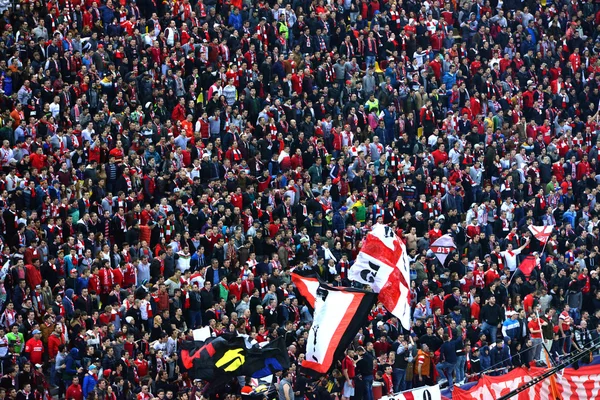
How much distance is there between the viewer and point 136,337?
26688 millimetres

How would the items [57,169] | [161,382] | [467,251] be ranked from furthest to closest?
[467,251]
[57,169]
[161,382]

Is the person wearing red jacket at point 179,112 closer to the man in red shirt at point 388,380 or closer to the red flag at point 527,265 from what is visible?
the red flag at point 527,265

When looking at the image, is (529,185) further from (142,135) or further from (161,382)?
(161,382)

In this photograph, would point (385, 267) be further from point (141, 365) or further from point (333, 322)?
point (141, 365)

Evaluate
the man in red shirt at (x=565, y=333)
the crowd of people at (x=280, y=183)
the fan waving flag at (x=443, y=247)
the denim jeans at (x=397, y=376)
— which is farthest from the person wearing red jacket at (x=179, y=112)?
the man in red shirt at (x=565, y=333)

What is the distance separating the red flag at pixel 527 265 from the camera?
32.2 m

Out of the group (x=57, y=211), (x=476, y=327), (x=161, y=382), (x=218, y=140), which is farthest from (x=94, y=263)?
(x=476, y=327)

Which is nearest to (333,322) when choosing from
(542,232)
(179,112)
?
(542,232)

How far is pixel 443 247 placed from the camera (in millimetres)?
32250

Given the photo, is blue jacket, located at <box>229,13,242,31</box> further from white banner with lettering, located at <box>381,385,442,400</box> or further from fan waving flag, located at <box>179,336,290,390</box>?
white banner with lettering, located at <box>381,385,442,400</box>

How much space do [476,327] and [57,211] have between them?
932 centimetres

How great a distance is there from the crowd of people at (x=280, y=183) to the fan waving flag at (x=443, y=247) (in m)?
0.22

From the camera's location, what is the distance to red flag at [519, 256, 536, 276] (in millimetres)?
32156

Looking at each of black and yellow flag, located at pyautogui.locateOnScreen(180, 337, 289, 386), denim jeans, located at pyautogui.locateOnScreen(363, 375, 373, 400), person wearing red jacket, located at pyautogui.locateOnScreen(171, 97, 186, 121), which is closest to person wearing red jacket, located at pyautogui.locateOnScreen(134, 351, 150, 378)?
black and yellow flag, located at pyautogui.locateOnScreen(180, 337, 289, 386)
